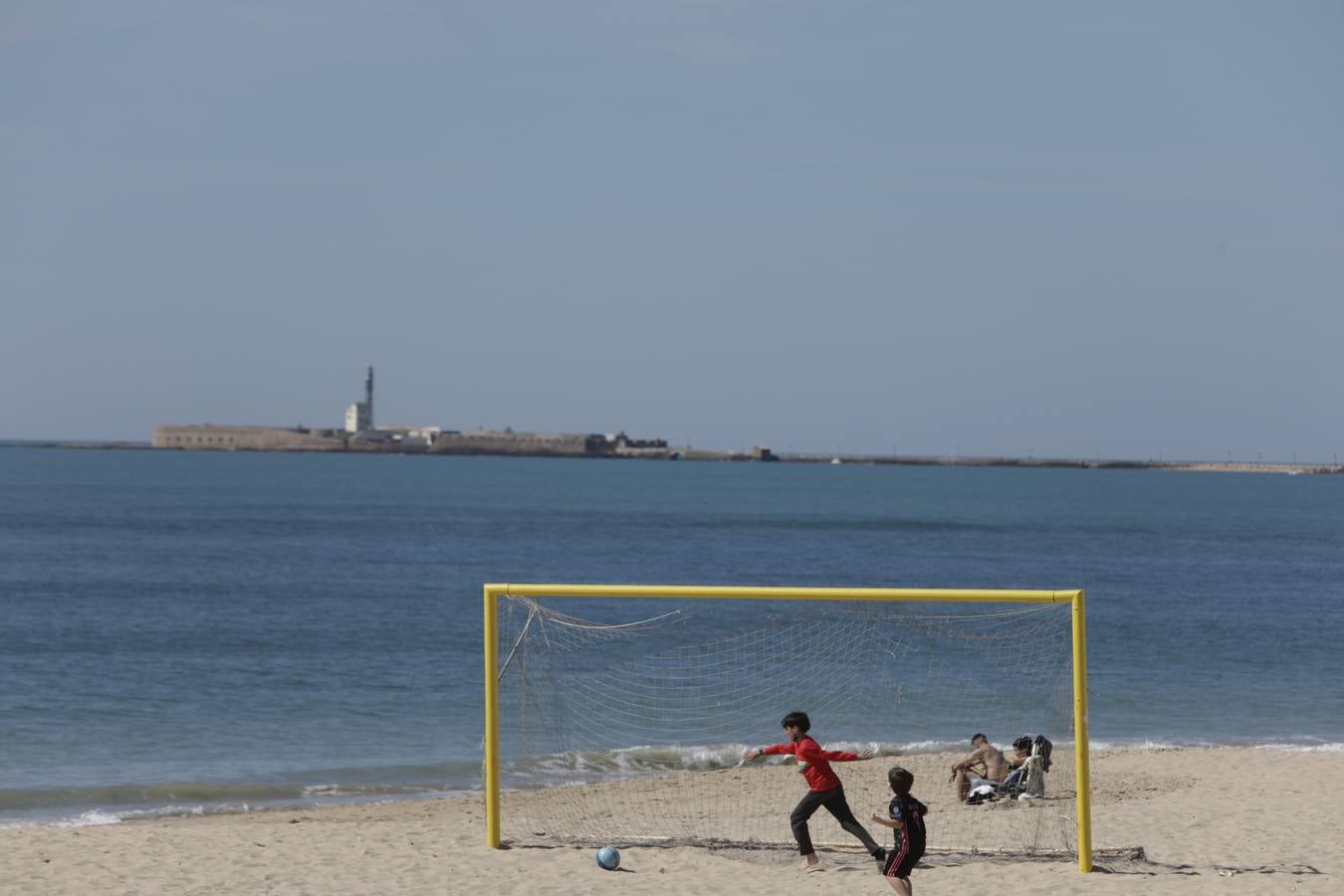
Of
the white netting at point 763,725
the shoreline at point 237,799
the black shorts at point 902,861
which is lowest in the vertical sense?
the shoreline at point 237,799

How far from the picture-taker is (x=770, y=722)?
1983 centimetres

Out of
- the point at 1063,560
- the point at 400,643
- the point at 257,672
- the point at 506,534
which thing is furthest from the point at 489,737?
the point at 506,534

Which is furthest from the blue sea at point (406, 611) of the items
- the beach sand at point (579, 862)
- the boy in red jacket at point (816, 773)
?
the boy in red jacket at point (816, 773)

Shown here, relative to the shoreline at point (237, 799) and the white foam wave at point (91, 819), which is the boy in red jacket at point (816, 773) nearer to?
the shoreline at point (237, 799)

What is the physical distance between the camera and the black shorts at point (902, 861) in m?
10.5

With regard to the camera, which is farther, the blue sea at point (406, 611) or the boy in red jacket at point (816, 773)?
the blue sea at point (406, 611)

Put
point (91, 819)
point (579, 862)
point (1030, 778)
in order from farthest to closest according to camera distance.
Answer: point (91, 819) < point (1030, 778) < point (579, 862)

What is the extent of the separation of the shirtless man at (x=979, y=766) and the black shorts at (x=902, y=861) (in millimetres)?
4772

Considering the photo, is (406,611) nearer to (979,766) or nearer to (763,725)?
(763,725)

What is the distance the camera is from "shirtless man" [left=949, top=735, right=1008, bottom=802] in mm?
15164

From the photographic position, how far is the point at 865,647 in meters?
24.6

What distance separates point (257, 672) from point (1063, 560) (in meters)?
39.0

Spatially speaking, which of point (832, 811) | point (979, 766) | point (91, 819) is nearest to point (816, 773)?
point (832, 811)

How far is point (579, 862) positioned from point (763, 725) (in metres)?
8.12
